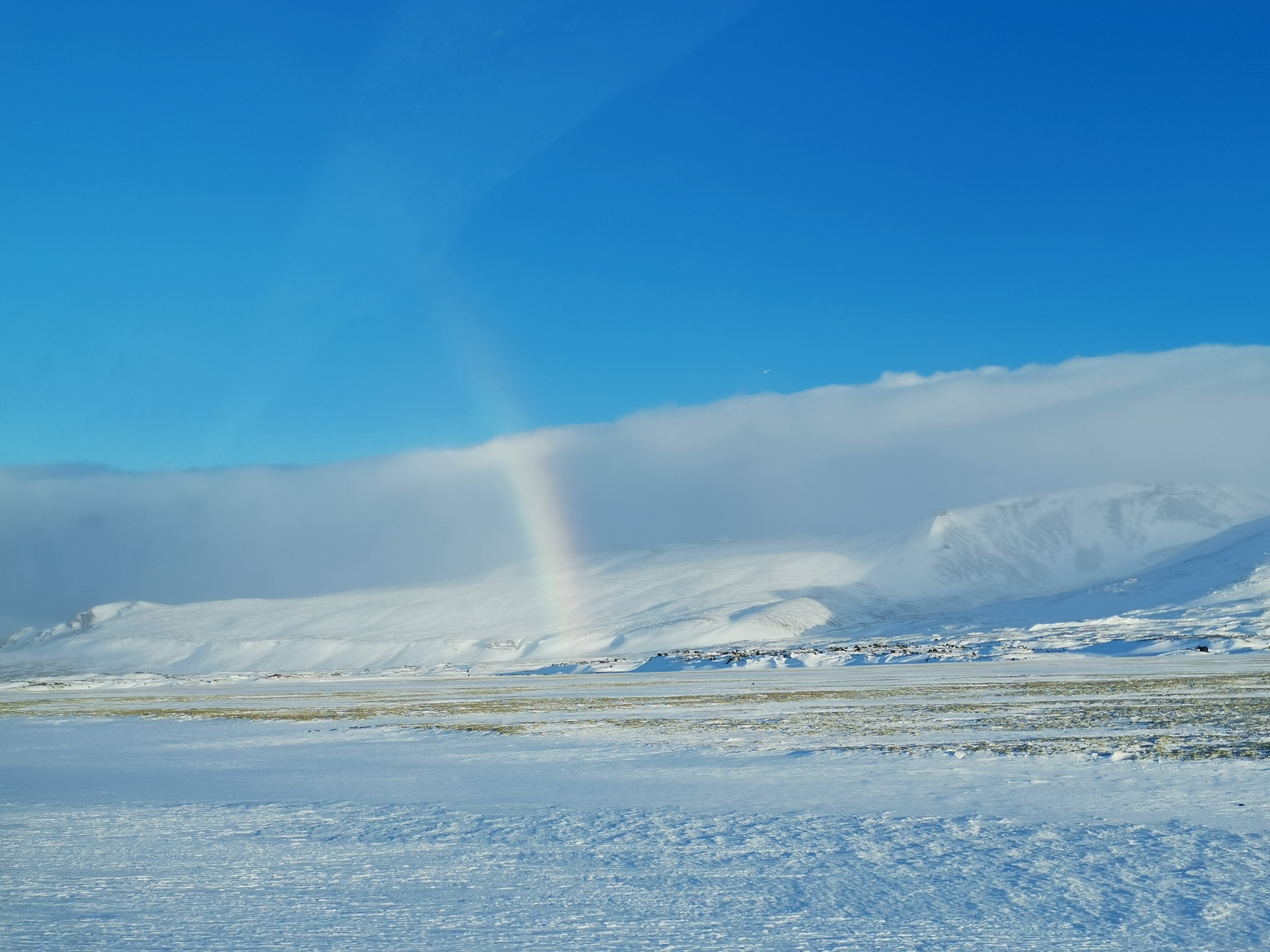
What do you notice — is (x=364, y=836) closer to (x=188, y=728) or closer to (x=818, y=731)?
(x=818, y=731)

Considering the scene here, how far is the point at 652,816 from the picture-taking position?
1231cm

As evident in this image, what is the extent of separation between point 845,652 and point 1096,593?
9706cm

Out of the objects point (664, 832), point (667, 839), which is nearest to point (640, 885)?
point (667, 839)

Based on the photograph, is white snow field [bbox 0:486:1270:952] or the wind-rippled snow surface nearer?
the wind-rippled snow surface

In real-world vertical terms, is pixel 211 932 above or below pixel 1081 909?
above

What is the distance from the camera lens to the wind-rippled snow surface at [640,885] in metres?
7.14

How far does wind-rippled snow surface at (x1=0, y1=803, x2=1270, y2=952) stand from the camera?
7141mm

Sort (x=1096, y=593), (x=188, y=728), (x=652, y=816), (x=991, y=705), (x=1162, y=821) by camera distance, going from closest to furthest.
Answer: (x=1162, y=821), (x=652, y=816), (x=991, y=705), (x=188, y=728), (x=1096, y=593)

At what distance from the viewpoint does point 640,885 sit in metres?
8.72

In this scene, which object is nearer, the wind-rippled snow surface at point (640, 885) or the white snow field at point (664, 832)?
the wind-rippled snow surface at point (640, 885)

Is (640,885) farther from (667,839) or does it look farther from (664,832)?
(664,832)

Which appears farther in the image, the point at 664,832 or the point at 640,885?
the point at 664,832

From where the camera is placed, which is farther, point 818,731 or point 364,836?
point 818,731

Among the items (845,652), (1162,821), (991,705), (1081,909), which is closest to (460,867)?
(1081,909)
